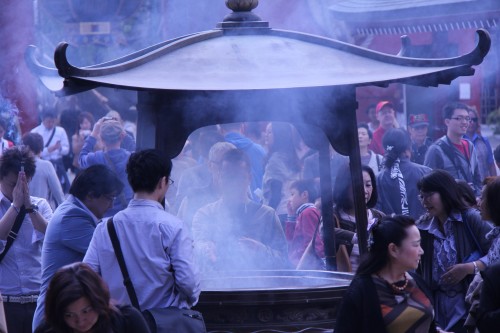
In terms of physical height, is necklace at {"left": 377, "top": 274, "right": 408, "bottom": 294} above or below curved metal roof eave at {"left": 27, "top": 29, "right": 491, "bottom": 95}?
below

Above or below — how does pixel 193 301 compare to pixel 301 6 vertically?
below

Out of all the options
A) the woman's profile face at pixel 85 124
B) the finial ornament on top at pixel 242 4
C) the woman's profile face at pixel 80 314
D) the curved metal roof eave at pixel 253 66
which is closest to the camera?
the woman's profile face at pixel 80 314

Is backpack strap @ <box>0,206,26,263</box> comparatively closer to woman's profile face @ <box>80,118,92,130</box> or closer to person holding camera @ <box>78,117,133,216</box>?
person holding camera @ <box>78,117,133,216</box>

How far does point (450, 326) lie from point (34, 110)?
29.8ft

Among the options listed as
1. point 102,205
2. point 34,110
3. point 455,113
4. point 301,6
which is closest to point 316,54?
point 102,205

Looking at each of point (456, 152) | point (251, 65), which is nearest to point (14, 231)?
point (251, 65)

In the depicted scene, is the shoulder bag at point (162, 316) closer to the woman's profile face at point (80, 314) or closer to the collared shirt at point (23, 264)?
the woman's profile face at point (80, 314)

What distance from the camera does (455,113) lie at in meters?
7.83

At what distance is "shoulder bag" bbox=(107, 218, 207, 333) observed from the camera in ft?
12.6

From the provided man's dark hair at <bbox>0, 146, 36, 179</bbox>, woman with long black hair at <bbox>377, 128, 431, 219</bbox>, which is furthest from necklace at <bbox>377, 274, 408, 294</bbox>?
woman with long black hair at <bbox>377, 128, 431, 219</bbox>

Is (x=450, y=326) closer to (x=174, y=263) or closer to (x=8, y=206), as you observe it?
(x=174, y=263)

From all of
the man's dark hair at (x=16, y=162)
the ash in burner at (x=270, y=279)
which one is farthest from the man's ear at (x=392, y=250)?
the man's dark hair at (x=16, y=162)

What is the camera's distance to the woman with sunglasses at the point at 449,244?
4.93 metres

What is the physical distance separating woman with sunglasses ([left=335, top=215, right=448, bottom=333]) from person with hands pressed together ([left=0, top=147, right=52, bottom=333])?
7.46 ft
